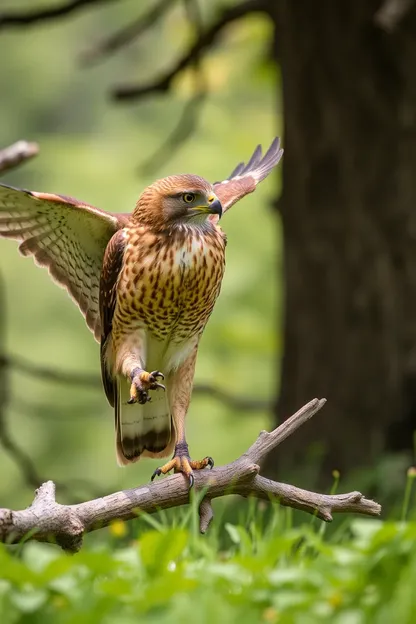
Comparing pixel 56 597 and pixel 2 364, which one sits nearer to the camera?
pixel 56 597

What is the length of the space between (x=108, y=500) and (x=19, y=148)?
2.62 m

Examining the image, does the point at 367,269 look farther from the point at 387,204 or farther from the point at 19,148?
the point at 19,148

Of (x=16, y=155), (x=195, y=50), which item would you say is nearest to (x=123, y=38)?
(x=195, y=50)

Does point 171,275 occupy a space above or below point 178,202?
below

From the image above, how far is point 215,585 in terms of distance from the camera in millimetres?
3209

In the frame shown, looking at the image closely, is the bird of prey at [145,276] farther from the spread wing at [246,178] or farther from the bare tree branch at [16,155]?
the bare tree branch at [16,155]

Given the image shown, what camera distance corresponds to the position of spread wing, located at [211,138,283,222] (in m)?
5.10

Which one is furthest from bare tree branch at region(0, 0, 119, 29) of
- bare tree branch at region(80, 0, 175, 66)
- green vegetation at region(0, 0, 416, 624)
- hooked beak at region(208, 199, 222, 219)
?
hooked beak at region(208, 199, 222, 219)

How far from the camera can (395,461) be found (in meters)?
6.50

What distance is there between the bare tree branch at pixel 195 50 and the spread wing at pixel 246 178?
6.90 feet

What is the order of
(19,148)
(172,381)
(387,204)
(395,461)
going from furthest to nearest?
1. (387,204)
2. (395,461)
3. (19,148)
4. (172,381)

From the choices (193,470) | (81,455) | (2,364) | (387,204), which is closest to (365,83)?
(387,204)

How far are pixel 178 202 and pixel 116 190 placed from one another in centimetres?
747

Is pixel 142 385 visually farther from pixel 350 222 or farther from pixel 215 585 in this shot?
pixel 350 222
